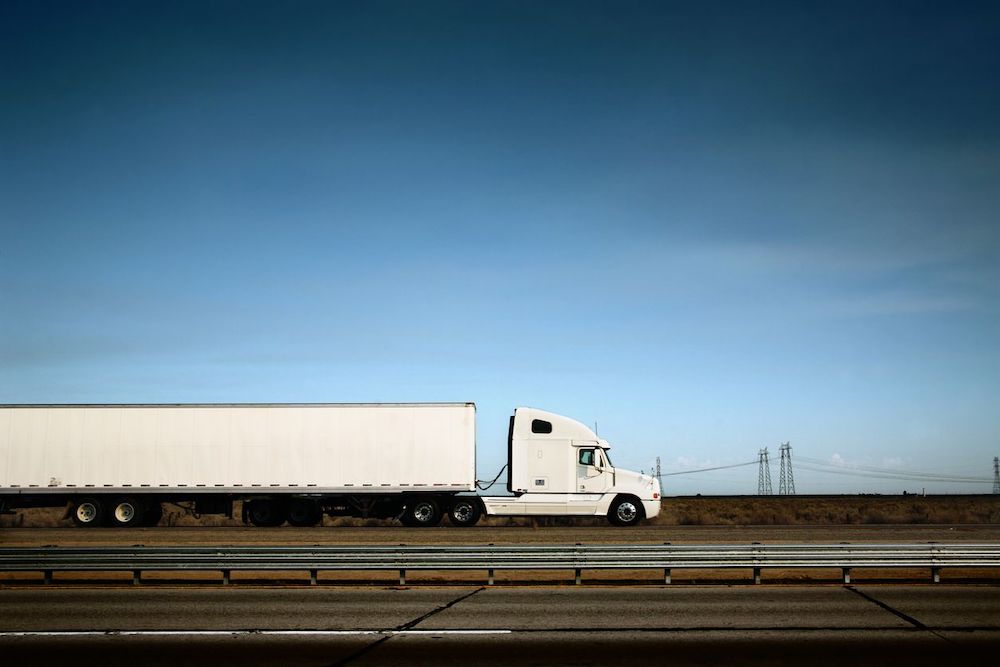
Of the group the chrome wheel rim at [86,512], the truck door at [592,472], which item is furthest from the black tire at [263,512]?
the truck door at [592,472]

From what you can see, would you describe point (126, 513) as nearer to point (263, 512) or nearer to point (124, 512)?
point (124, 512)

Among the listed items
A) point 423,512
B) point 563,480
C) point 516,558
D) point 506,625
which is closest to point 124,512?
point 423,512

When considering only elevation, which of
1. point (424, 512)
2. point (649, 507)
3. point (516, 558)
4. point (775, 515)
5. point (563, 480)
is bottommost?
point (775, 515)

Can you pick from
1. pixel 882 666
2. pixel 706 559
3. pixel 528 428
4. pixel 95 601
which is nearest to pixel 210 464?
pixel 528 428

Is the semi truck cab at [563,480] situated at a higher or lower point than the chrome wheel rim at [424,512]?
higher

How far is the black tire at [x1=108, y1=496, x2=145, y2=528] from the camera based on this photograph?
2773 centimetres

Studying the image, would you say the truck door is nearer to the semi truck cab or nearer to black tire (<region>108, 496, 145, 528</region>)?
the semi truck cab

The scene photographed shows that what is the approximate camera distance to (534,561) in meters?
15.1

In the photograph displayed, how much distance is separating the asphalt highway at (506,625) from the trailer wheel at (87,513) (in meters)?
13.9

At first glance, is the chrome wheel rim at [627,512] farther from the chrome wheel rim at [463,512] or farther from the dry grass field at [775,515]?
the chrome wheel rim at [463,512]

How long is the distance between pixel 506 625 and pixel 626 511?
1682 centimetres

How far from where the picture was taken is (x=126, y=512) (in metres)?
27.9

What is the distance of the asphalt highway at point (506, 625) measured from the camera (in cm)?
895

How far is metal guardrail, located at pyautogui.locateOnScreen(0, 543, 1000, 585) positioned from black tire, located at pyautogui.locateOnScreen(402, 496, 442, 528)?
12.1 metres
